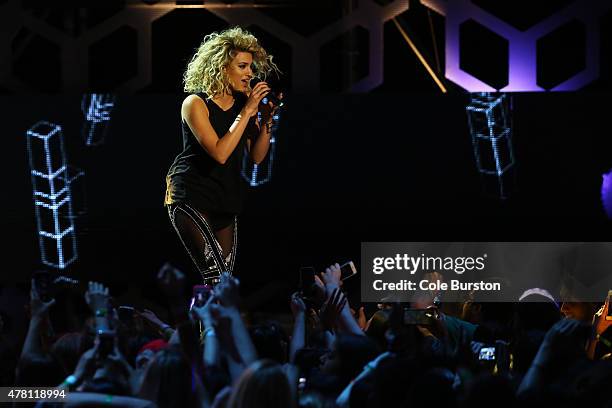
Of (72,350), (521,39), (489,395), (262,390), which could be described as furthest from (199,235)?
(521,39)

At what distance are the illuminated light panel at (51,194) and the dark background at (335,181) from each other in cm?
6

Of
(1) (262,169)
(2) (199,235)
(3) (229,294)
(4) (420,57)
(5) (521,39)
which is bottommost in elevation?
(3) (229,294)

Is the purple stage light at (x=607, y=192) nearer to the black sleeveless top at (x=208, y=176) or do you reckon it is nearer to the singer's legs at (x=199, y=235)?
the black sleeveless top at (x=208, y=176)

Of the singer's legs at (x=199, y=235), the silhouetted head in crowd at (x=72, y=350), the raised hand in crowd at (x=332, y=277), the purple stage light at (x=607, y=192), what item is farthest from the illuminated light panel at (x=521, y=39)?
the silhouetted head in crowd at (x=72, y=350)

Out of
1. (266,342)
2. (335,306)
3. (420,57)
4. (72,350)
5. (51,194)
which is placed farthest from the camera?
(420,57)

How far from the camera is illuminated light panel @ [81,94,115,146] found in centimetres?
732

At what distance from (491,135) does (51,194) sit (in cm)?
284

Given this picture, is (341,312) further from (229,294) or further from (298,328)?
(229,294)

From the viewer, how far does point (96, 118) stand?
7.32 m

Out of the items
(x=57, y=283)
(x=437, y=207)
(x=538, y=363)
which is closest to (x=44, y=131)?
(x=57, y=283)

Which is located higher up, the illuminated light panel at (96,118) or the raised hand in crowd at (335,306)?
the illuminated light panel at (96,118)

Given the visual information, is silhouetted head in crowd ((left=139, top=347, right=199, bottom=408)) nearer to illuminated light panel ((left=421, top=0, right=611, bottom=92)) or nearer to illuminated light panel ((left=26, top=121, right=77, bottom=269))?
illuminated light panel ((left=26, top=121, right=77, bottom=269))

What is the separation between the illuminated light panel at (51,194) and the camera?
7.28 meters

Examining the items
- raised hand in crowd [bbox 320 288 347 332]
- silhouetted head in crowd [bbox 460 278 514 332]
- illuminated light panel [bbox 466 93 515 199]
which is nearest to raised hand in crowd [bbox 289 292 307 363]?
raised hand in crowd [bbox 320 288 347 332]
